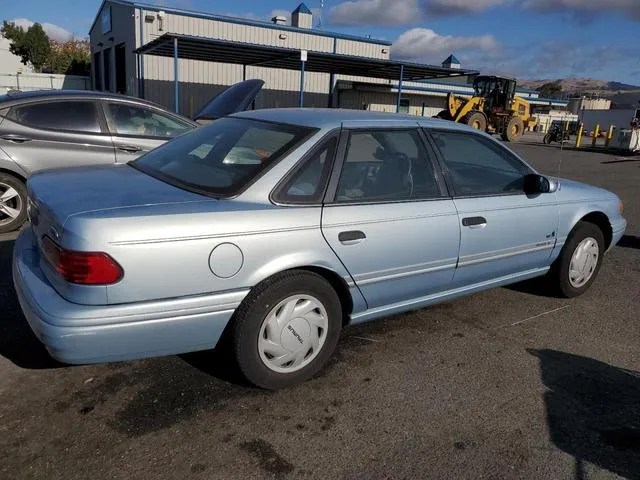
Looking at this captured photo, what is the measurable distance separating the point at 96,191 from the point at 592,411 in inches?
114

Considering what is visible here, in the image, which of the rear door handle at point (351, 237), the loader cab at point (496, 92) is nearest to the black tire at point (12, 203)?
the rear door handle at point (351, 237)

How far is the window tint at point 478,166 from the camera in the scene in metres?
3.68

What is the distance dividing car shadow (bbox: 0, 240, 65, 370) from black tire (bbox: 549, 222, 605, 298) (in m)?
3.73

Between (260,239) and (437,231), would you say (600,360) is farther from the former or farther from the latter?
(260,239)

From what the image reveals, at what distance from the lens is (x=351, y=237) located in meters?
2.98

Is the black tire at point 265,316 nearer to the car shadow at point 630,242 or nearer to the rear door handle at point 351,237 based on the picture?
the rear door handle at point 351,237

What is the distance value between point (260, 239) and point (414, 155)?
1381 millimetres

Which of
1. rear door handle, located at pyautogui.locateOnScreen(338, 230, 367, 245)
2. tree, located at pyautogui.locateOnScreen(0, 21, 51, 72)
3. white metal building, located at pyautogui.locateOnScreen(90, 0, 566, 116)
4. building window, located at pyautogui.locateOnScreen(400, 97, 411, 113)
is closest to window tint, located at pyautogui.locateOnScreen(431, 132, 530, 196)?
rear door handle, located at pyautogui.locateOnScreen(338, 230, 367, 245)

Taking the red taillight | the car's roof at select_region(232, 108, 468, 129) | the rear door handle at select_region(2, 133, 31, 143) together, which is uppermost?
the car's roof at select_region(232, 108, 468, 129)

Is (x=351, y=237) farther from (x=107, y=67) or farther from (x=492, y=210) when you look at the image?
(x=107, y=67)

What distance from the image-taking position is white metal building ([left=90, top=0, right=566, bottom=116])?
2659 centimetres

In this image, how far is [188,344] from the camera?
264 centimetres

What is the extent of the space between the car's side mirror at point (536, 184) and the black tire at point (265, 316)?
1854 millimetres

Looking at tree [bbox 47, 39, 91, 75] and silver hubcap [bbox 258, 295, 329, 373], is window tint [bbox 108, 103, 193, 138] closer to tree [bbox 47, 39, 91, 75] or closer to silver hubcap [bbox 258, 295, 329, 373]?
silver hubcap [bbox 258, 295, 329, 373]
